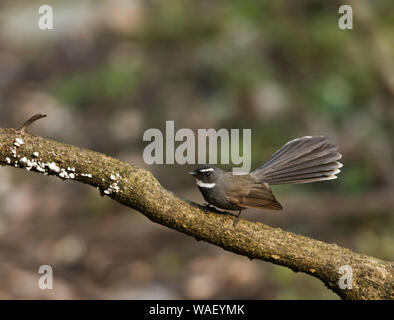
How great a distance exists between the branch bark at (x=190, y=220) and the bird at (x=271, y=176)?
0.53 meters

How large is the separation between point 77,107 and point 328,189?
4780 mm

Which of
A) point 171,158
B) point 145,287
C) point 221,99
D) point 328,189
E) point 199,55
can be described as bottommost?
point 145,287

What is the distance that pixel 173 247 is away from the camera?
7328mm

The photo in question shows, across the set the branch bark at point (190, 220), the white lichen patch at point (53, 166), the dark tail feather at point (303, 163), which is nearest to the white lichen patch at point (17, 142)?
the branch bark at point (190, 220)

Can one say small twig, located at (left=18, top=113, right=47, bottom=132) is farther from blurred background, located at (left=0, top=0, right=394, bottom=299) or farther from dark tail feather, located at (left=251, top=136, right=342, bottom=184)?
blurred background, located at (left=0, top=0, right=394, bottom=299)

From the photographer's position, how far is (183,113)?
30.5ft

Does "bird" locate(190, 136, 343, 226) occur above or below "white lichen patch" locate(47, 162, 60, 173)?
above

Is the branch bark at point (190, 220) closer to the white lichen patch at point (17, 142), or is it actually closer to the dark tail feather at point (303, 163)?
the white lichen patch at point (17, 142)

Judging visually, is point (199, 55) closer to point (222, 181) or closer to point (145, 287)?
point (145, 287)

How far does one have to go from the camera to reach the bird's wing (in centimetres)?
345

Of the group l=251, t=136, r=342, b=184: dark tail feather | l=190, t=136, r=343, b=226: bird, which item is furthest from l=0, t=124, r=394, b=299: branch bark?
l=251, t=136, r=342, b=184: dark tail feather

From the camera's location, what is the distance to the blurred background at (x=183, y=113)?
688cm

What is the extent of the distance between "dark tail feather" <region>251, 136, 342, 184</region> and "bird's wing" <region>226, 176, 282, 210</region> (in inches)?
4.4

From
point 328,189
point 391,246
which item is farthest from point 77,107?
point 391,246
